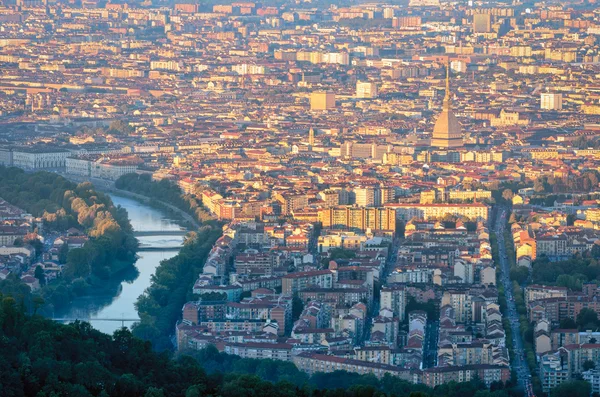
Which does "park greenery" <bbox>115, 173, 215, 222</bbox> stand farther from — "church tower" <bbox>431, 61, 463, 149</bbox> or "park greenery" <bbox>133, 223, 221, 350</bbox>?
"church tower" <bbox>431, 61, 463, 149</bbox>

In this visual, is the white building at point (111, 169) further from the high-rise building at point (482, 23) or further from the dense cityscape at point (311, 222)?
the high-rise building at point (482, 23)

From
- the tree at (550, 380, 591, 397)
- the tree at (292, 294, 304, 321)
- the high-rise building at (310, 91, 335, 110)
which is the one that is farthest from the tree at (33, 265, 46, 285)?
the high-rise building at (310, 91, 335, 110)

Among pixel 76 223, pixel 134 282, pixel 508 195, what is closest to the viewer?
pixel 134 282

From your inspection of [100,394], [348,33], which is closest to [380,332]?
[100,394]

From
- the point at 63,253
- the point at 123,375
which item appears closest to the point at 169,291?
the point at 63,253

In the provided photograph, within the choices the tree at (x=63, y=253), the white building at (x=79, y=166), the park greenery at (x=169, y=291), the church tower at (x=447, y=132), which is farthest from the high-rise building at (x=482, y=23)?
the tree at (x=63, y=253)

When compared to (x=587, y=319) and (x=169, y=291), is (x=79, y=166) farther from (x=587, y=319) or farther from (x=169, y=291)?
(x=587, y=319)

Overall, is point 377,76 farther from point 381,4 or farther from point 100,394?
point 100,394
